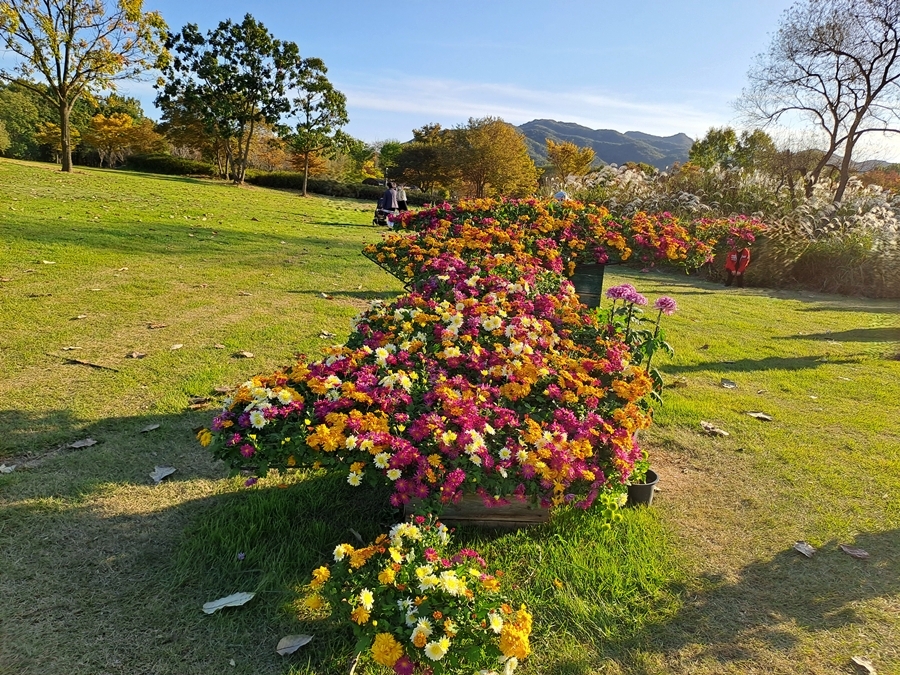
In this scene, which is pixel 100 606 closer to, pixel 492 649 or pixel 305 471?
pixel 305 471

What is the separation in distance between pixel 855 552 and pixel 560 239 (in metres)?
2.65

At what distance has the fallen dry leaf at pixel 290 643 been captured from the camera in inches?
71.4

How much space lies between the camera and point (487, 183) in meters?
33.3

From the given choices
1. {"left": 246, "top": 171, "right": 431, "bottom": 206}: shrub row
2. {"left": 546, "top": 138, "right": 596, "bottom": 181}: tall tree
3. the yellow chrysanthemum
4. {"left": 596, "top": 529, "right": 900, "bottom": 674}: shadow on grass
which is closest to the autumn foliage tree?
{"left": 246, "top": 171, "right": 431, "bottom": 206}: shrub row

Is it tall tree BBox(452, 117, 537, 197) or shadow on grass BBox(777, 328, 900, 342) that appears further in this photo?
tall tree BBox(452, 117, 537, 197)

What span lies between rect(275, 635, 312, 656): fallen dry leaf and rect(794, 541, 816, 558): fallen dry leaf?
2.33 meters

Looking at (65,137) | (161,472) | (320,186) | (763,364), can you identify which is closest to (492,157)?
(320,186)

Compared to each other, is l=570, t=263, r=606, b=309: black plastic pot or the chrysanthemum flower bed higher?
the chrysanthemum flower bed

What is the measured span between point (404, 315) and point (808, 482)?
268 centimetres

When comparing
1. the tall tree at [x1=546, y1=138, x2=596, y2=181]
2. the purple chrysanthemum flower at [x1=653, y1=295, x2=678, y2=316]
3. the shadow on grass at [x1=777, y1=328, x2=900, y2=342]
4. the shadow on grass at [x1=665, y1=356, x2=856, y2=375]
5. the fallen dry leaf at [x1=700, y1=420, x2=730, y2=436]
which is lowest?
the fallen dry leaf at [x1=700, y1=420, x2=730, y2=436]

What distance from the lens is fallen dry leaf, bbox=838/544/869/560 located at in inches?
101

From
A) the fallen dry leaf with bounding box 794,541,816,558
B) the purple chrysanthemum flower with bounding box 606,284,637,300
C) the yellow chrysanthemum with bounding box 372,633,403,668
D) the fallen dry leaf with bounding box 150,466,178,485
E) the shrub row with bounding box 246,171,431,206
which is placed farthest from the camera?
the shrub row with bounding box 246,171,431,206

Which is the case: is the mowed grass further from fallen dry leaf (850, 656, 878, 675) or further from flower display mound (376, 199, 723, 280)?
flower display mound (376, 199, 723, 280)

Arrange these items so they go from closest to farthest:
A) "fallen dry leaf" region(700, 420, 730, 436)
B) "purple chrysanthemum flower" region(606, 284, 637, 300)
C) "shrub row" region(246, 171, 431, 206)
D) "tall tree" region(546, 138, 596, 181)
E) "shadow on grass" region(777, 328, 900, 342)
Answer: "purple chrysanthemum flower" region(606, 284, 637, 300)
"fallen dry leaf" region(700, 420, 730, 436)
"shadow on grass" region(777, 328, 900, 342)
"shrub row" region(246, 171, 431, 206)
"tall tree" region(546, 138, 596, 181)
